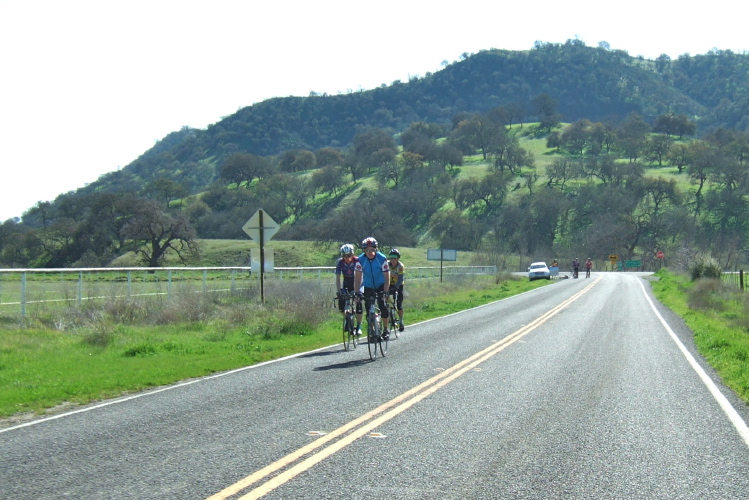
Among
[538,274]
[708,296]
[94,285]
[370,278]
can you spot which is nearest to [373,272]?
[370,278]

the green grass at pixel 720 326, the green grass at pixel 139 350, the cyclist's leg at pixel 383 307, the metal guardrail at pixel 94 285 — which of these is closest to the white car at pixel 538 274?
the green grass at pixel 720 326

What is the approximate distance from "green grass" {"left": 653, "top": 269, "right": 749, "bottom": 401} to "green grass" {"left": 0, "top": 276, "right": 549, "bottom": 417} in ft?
26.2

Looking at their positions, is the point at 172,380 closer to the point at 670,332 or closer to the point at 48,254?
the point at 670,332

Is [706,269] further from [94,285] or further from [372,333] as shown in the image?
[372,333]

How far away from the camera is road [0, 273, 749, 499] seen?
584 cm

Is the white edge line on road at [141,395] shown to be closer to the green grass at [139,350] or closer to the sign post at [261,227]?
the green grass at [139,350]

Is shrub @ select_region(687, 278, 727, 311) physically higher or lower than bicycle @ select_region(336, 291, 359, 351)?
lower

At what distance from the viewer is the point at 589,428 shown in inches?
310

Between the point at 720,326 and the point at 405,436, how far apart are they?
1784 centimetres

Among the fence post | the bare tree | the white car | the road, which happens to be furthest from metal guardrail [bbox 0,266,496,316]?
the bare tree

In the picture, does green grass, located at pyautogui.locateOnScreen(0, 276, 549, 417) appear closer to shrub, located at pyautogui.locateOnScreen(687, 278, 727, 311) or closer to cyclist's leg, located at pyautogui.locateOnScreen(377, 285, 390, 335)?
cyclist's leg, located at pyautogui.locateOnScreen(377, 285, 390, 335)

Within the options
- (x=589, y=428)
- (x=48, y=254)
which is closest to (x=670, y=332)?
(x=589, y=428)

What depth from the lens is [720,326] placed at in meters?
22.3

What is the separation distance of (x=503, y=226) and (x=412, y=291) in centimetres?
8218
